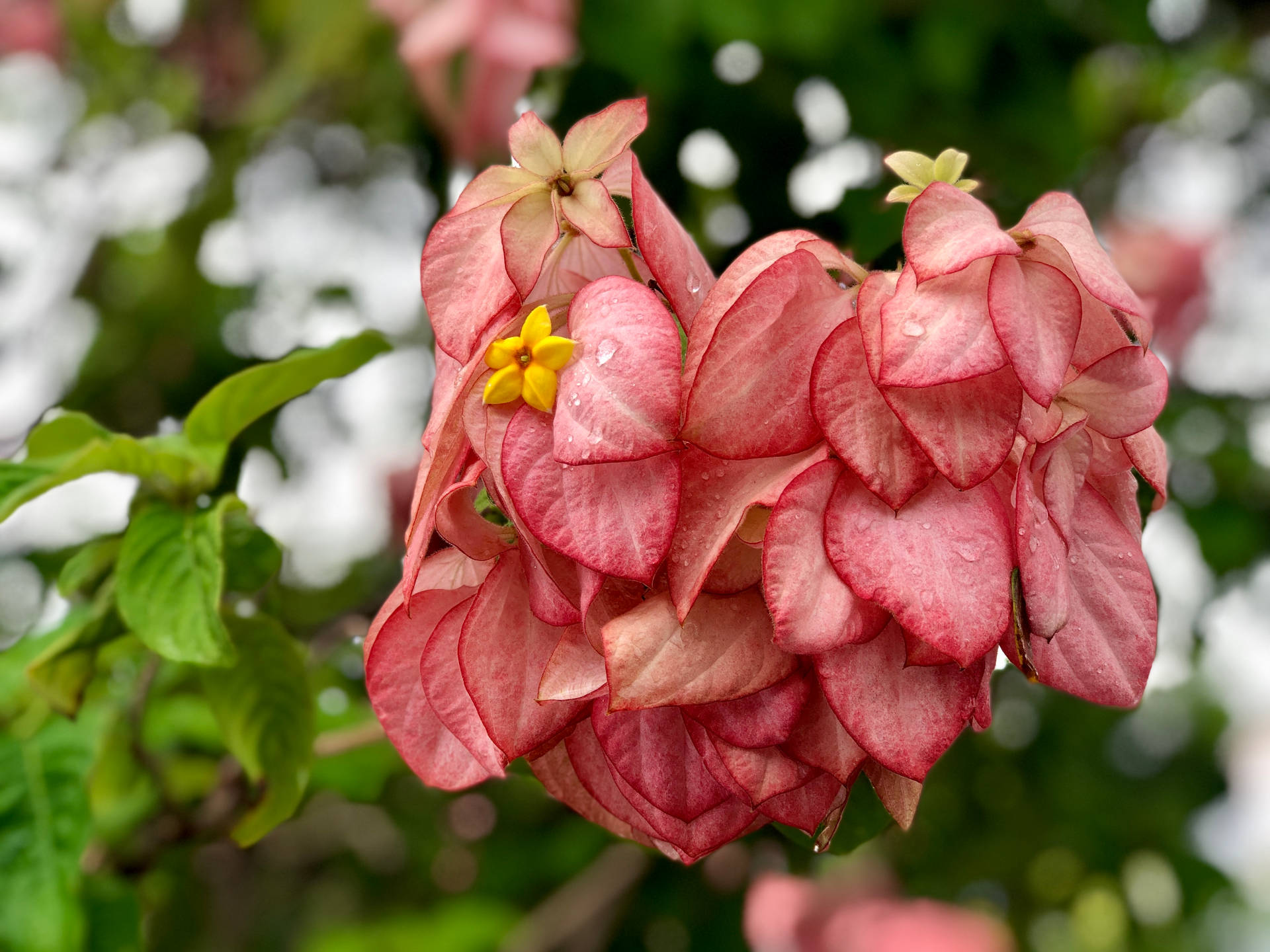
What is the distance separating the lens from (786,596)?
13.4 inches

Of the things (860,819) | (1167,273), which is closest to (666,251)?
(860,819)

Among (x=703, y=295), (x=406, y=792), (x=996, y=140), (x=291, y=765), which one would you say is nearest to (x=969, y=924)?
(x=406, y=792)

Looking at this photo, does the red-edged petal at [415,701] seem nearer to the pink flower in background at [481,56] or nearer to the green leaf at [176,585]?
the green leaf at [176,585]

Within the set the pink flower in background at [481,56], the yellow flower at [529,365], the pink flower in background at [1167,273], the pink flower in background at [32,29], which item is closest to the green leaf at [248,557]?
the yellow flower at [529,365]

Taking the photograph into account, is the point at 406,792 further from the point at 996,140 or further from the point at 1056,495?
the point at 1056,495

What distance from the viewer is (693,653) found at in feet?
1.16

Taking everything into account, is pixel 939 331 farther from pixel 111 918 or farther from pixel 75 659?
pixel 111 918

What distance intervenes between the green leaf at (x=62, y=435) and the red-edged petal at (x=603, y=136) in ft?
1.14

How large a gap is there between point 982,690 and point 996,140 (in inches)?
31.9

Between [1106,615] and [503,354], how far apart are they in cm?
24

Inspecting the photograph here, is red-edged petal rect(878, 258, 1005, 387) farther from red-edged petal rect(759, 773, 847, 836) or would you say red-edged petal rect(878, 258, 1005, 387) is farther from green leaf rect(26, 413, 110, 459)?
green leaf rect(26, 413, 110, 459)

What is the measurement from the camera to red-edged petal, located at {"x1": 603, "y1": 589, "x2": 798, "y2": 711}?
0.35 metres

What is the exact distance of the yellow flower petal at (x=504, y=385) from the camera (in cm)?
36

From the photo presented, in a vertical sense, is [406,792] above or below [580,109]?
below
